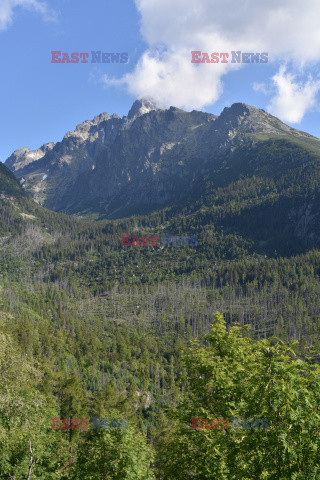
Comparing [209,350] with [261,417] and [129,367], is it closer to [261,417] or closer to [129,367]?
[261,417]

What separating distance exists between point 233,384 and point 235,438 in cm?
245

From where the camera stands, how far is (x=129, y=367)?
105 meters

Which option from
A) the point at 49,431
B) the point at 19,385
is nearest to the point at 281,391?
the point at 19,385
